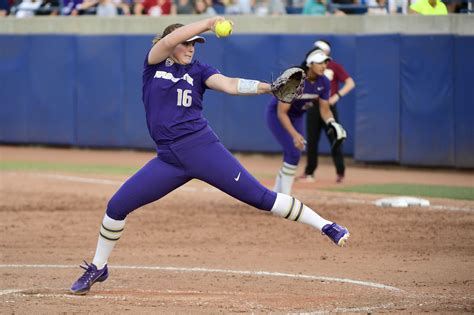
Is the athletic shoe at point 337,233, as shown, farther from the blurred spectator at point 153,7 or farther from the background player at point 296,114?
the blurred spectator at point 153,7

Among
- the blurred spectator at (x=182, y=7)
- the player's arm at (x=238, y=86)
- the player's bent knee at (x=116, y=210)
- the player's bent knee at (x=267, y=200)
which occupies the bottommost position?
the blurred spectator at (x=182, y=7)

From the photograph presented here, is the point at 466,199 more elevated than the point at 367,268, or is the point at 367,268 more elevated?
the point at 367,268

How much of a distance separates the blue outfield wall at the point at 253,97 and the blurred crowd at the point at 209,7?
81cm

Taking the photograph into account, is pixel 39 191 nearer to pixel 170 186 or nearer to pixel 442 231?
pixel 442 231

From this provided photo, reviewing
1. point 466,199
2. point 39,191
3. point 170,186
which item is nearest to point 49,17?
point 39,191

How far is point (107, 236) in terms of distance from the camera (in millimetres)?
8680

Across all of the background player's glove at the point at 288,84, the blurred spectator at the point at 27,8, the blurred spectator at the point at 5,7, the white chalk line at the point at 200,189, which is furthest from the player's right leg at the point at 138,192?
the blurred spectator at the point at 5,7

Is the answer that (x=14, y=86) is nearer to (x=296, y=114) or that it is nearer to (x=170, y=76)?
(x=296, y=114)

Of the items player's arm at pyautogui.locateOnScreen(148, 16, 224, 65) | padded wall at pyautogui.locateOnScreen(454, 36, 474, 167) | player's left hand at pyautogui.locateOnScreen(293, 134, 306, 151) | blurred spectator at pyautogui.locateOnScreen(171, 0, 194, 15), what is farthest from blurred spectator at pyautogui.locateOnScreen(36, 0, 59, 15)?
player's arm at pyautogui.locateOnScreen(148, 16, 224, 65)

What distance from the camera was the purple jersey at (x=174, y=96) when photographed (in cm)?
832

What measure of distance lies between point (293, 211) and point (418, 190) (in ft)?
25.0

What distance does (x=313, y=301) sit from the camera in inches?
324

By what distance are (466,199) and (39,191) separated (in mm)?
6281

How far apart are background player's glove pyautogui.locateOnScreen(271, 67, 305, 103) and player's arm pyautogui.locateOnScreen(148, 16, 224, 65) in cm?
64
